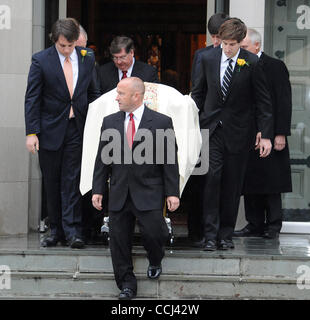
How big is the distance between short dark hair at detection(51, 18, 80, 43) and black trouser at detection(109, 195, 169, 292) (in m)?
1.71

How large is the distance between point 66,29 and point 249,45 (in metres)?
1.90

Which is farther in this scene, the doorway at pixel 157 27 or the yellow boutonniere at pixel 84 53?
the doorway at pixel 157 27

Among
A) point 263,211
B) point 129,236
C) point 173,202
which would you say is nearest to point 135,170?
point 173,202

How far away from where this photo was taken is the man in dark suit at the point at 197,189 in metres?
9.17

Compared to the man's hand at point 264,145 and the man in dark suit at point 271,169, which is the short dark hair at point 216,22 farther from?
the man's hand at point 264,145

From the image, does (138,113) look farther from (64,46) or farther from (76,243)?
(76,243)

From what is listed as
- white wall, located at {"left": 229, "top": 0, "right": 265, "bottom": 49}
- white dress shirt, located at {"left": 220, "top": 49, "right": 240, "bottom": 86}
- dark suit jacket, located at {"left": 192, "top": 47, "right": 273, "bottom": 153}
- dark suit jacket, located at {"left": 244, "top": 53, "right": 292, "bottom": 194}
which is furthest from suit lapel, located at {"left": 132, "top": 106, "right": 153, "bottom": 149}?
white wall, located at {"left": 229, "top": 0, "right": 265, "bottom": 49}

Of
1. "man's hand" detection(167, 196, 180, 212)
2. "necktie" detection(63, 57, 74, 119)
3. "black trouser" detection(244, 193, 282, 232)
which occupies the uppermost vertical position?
"necktie" detection(63, 57, 74, 119)

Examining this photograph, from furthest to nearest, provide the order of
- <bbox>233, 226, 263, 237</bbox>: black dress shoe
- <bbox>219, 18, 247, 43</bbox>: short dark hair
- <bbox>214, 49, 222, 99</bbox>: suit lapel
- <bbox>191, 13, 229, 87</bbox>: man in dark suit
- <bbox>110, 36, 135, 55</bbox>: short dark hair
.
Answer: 1. <bbox>233, 226, 263, 237</bbox>: black dress shoe
2. <bbox>191, 13, 229, 87</bbox>: man in dark suit
3. <bbox>110, 36, 135, 55</bbox>: short dark hair
4. <bbox>214, 49, 222, 99</bbox>: suit lapel
5. <bbox>219, 18, 247, 43</bbox>: short dark hair

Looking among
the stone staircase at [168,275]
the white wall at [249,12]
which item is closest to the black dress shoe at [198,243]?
the stone staircase at [168,275]

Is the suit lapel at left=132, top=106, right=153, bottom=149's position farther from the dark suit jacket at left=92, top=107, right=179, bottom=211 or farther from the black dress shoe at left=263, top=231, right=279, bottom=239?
the black dress shoe at left=263, top=231, right=279, bottom=239

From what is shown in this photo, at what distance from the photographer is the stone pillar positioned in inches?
392

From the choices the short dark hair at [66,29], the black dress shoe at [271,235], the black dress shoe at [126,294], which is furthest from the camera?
the black dress shoe at [271,235]

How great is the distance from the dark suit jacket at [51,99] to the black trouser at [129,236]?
1221 millimetres
